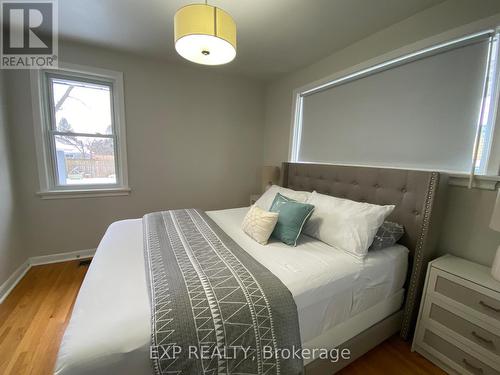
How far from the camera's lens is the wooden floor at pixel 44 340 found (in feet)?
4.31

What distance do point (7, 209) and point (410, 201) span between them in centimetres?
362

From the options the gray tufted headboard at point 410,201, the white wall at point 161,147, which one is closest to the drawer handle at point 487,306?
the gray tufted headboard at point 410,201

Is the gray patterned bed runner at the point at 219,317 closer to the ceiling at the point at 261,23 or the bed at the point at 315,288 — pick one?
the bed at the point at 315,288

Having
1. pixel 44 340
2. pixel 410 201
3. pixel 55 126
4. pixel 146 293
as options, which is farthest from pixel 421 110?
pixel 55 126

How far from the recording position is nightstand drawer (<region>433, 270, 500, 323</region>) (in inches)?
44.2

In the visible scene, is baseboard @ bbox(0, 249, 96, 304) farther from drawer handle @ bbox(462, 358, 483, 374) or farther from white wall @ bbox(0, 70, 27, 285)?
drawer handle @ bbox(462, 358, 483, 374)

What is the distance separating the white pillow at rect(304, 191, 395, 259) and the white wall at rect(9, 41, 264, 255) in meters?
1.84

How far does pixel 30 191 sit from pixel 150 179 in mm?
1200

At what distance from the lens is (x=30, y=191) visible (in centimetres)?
229

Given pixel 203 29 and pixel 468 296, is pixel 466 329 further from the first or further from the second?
pixel 203 29

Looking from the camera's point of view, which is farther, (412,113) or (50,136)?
(50,136)

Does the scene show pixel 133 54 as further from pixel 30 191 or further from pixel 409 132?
pixel 409 132

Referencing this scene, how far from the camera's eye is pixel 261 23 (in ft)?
5.98

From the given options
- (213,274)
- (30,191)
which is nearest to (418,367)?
(213,274)
